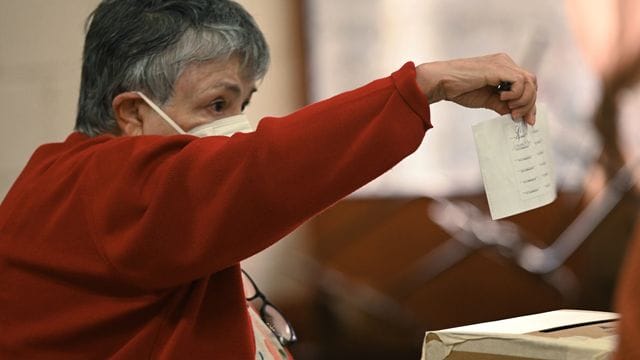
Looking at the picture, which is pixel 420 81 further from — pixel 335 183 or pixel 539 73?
pixel 539 73

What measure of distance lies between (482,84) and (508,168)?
0.35ft

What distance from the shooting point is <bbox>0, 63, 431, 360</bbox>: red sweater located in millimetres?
1203

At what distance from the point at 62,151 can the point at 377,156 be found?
52cm

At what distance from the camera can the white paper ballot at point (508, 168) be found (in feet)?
4.14

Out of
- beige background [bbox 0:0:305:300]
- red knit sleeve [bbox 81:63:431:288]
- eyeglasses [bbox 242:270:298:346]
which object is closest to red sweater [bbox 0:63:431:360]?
red knit sleeve [bbox 81:63:431:288]

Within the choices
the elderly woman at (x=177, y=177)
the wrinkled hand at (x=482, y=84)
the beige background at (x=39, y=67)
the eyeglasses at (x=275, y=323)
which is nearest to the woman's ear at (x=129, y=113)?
the elderly woman at (x=177, y=177)

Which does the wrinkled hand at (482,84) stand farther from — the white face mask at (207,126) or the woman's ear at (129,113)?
the woman's ear at (129,113)

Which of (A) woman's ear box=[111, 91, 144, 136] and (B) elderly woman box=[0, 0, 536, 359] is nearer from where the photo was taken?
(B) elderly woman box=[0, 0, 536, 359]

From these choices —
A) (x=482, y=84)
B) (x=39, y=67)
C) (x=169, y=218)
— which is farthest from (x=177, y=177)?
(x=39, y=67)

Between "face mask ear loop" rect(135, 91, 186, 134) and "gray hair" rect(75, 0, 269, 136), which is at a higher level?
"gray hair" rect(75, 0, 269, 136)

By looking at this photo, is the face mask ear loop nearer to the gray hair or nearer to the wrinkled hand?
the gray hair

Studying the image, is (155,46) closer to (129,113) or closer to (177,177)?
(129,113)

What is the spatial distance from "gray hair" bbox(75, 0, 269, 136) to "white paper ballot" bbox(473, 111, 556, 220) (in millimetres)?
414

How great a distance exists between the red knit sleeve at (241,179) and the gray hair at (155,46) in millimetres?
193
